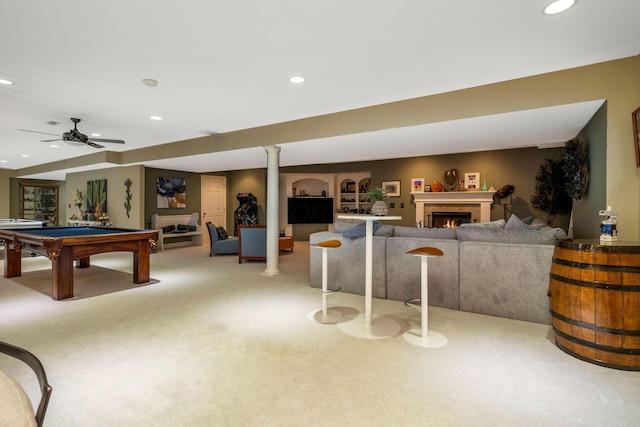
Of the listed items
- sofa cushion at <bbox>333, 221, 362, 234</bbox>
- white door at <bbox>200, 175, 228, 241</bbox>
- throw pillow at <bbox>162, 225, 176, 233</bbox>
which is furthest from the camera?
white door at <bbox>200, 175, 228, 241</bbox>

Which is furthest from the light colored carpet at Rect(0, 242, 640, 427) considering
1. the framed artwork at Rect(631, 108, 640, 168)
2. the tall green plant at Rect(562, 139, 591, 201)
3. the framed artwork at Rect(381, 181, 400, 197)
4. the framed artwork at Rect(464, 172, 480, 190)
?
the framed artwork at Rect(381, 181, 400, 197)

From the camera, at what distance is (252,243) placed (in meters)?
6.19

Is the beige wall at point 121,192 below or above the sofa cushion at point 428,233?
above

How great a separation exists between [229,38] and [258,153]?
360 cm

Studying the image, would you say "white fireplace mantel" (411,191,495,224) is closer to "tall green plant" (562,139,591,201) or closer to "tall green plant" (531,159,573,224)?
"tall green plant" (531,159,573,224)

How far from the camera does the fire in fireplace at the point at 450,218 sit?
7.34 m

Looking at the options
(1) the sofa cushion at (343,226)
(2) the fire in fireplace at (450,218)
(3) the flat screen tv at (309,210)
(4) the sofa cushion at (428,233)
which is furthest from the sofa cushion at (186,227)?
(4) the sofa cushion at (428,233)

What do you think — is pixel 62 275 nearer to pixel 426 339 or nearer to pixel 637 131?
pixel 426 339

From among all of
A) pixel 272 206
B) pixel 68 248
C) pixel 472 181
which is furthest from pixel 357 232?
pixel 472 181

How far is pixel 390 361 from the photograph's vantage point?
90.0 inches

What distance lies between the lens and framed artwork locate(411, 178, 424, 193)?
7910mm

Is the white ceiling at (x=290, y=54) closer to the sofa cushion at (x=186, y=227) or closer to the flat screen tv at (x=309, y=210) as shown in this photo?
the sofa cushion at (x=186, y=227)

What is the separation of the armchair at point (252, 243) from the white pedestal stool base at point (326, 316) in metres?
3.03

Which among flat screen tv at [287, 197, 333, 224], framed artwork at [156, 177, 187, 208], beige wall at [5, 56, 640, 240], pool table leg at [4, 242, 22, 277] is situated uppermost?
beige wall at [5, 56, 640, 240]
